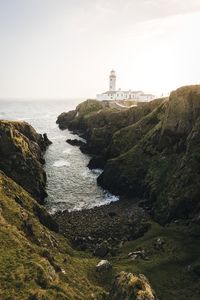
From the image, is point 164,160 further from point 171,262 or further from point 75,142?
point 75,142

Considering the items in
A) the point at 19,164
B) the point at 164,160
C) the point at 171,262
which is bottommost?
the point at 171,262

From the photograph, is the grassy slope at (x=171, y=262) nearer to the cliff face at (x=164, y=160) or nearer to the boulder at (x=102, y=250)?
the boulder at (x=102, y=250)

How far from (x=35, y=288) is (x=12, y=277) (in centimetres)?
254

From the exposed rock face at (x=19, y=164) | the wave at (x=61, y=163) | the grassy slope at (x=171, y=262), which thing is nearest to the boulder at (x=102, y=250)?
the grassy slope at (x=171, y=262)

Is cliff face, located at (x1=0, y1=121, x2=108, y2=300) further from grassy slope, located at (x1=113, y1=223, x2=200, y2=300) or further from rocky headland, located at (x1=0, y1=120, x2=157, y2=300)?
grassy slope, located at (x1=113, y1=223, x2=200, y2=300)

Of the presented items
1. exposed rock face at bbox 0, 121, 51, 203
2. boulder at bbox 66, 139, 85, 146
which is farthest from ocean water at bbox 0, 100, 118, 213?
boulder at bbox 66, 139, 85, 146

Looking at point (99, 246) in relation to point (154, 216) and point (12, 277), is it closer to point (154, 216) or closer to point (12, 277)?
point (154, 216)

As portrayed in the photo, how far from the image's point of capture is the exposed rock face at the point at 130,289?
3196 centimetres

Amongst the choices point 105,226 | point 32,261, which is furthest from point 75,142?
point 32,261

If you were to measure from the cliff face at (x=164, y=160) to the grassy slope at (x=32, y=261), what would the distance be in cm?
1982

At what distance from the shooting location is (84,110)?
180 meters

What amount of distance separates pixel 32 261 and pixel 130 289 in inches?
389

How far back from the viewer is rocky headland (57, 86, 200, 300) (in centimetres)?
4572

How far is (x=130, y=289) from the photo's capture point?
3284 centimetres
